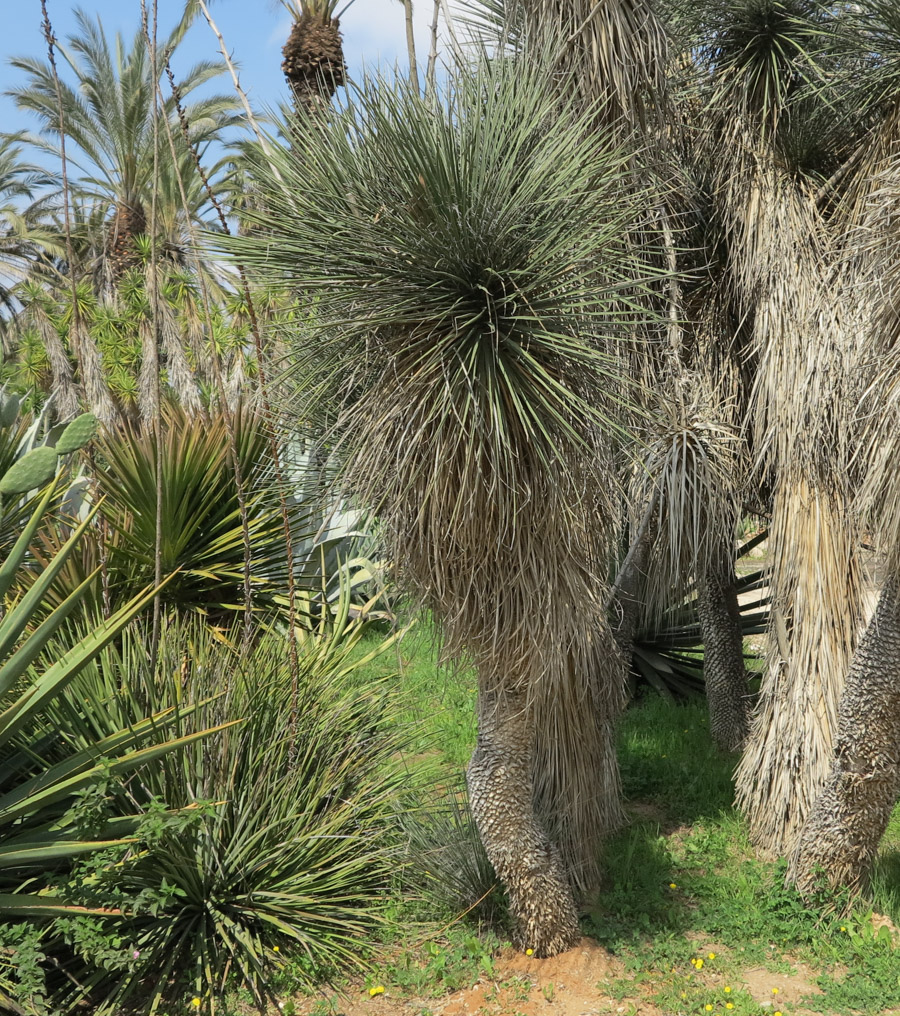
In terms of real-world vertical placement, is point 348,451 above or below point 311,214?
below

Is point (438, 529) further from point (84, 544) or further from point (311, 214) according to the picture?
point (84, 544)

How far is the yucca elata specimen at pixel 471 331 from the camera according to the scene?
12.4 feet

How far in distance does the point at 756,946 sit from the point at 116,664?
371cm

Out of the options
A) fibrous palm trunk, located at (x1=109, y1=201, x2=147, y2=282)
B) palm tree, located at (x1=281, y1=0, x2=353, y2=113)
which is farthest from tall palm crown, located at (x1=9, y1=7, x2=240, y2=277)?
palm tree, located at (x1=281, y1=0, x2=353, y2=113)

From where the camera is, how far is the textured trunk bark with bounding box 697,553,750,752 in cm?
753

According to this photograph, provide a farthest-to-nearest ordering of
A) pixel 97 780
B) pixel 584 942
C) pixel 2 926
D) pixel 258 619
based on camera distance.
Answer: pixel 258 619, pixel 584 942, pixel 97 780, pixel 2 926

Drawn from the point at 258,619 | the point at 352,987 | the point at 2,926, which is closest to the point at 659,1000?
the point at 352,987

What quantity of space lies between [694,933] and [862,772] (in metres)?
1.28

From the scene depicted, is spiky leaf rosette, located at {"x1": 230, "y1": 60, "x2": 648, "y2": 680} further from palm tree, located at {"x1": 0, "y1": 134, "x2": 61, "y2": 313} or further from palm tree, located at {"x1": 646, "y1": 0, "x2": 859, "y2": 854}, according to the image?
palm tree, located at {"x1": 0, "y1": 134, "x2": 61, "y2": 313}

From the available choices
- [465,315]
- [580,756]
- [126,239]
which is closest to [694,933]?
[580,756]

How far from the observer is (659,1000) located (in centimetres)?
464

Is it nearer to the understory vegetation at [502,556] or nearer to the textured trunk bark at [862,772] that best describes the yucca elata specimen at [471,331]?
the understory vegetation at [502,556]

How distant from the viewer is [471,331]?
3.82 meters

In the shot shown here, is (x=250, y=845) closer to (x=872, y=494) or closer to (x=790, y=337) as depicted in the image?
(x=872, y=494)
